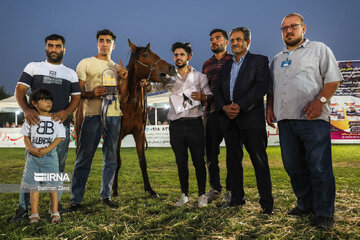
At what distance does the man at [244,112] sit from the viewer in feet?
10.6

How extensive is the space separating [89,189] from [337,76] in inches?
174

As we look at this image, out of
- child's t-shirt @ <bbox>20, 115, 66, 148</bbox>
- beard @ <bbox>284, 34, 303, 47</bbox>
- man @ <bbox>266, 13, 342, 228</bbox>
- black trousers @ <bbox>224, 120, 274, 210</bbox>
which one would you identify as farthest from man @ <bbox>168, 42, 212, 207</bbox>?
child's t-shirt @ <bbox>20, 115, 66, 148</bbox>

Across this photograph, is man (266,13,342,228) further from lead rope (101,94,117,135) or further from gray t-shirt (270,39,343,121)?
lead rope (101,94,117,135)

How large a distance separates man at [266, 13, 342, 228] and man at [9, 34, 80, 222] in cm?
257

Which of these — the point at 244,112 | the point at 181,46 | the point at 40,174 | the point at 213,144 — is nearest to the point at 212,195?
the point at 213,144

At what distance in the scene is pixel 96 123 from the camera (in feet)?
12.1

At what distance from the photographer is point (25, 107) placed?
9.77 feet

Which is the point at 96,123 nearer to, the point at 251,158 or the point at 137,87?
the point at 137,87

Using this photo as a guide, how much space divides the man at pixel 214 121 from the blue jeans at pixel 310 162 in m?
1.03

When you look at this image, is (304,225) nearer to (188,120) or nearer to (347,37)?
(188,120)

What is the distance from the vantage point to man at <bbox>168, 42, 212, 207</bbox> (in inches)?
144

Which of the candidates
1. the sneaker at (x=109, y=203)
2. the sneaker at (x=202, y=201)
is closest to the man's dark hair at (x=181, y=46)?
the sneaker at (x=202, y=201)

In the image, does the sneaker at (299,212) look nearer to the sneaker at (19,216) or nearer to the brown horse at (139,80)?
the brown horse at (139,80)

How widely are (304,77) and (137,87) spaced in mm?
2456
